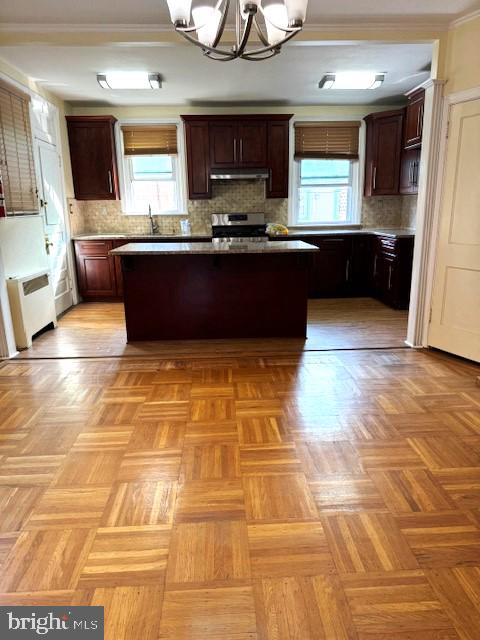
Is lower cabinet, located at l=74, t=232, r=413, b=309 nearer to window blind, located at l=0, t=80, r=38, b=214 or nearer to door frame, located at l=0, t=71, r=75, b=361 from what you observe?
door frame, located at l=0, t=71, r=75, b=361

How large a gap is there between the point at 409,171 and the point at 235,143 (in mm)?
2242

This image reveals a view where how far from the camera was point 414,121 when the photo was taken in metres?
4.75

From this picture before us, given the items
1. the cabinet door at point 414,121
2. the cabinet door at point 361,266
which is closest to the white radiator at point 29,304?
the cabinet door at point 361,266

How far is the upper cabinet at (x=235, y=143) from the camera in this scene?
18.0 feet

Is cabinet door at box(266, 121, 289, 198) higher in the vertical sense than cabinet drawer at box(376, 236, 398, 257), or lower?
higher

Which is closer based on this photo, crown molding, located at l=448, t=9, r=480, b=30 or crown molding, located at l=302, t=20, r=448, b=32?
crown molding, located at l=448, t=9, r=480, b=30

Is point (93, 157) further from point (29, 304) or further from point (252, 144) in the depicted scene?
point (29, 304)

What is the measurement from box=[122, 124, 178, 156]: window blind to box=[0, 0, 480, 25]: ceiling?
264cm

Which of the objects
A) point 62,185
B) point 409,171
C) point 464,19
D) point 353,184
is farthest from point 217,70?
point 353,184

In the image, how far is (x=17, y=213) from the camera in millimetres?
3861

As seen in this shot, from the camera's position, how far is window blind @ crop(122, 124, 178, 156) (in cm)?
578

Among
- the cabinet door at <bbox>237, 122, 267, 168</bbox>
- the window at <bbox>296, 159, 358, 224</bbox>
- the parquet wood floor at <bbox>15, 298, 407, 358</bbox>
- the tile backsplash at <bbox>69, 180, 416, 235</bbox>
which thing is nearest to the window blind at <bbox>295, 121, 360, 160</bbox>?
the window at <bbox>296, 159, 358, 224</bbox>

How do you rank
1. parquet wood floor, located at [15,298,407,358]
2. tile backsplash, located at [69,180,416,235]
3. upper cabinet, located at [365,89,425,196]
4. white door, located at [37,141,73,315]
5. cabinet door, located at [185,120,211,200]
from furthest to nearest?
1. tile backsplash, located at [69,180,416,235]
2. cabinet door, located at [185,120,211,200]
3. upper cabinet, located at [365,89,425,196]
4. white door, located at [37,141,73,315]
5. parquet wood floor, located at [15,298,407,358]

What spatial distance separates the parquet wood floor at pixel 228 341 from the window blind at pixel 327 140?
229 centimetres
